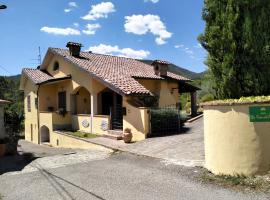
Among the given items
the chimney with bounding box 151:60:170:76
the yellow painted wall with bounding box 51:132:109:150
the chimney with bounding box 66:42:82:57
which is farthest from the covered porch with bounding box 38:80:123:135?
the chimney with bounding box 151:60:170:76

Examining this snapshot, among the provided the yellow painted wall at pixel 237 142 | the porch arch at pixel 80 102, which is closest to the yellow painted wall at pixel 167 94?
the porch arch at pixel 80 102

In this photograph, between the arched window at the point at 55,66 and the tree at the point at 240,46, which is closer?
the tree at the point at 240,46

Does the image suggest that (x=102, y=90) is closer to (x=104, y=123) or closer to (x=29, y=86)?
(x=104, y=123)

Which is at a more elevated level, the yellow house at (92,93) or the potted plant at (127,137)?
the yellow house at (92,93)

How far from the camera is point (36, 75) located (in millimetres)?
27750

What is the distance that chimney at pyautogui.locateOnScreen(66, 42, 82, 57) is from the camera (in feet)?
81.5

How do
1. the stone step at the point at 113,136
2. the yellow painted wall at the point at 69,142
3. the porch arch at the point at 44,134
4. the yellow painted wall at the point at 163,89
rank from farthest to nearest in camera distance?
the porch arch at the point at 44,134, the yellow painted wall at the point at 163,89, the stone step at the point at 113,136, the yellow painted wall at the point at 69,142

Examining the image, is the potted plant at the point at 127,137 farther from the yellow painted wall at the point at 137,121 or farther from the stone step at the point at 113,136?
the stone step at the point at 113,136

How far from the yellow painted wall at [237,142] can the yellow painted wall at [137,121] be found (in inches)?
292

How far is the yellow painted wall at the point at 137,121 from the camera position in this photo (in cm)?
1600

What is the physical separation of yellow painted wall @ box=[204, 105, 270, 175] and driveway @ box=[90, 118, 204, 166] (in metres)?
1.55

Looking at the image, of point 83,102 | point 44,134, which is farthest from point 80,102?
point 44,134

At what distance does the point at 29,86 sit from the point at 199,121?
55.1ft

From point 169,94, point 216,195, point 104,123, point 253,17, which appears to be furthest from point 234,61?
point 169,94
